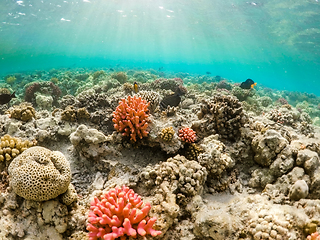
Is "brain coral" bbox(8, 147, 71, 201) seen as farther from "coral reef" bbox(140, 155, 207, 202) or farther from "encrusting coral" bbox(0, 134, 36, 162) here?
"coral reef" bbox(140, 155, 207, 202)

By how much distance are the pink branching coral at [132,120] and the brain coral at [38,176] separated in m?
1.75

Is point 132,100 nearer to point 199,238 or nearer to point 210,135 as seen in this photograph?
point 210,135

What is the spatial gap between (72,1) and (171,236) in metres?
37.6

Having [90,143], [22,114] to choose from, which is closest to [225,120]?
[90,143]

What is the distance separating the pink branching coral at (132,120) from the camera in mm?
4492

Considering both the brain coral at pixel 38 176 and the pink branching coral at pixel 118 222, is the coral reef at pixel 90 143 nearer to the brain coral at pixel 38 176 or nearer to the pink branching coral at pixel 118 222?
the brain coral at pixel 38 176

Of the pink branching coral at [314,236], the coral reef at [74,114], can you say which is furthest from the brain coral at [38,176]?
the pink branching coral at [314,236]

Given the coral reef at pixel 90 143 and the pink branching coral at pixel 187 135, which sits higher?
the pink branching coral at pixel 187 135

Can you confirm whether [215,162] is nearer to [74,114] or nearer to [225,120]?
[225,120]

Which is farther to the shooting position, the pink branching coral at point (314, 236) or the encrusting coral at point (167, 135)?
the encrusting coral at point (167, 135)

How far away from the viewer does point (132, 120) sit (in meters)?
4.48

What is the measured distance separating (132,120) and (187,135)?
1.58m

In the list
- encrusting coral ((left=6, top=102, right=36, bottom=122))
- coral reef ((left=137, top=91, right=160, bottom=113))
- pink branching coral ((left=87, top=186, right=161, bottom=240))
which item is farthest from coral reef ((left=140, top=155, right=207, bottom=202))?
encrusting coral ((left=6, top=102, right=36, bottom=122))

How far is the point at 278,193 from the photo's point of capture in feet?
12.1
